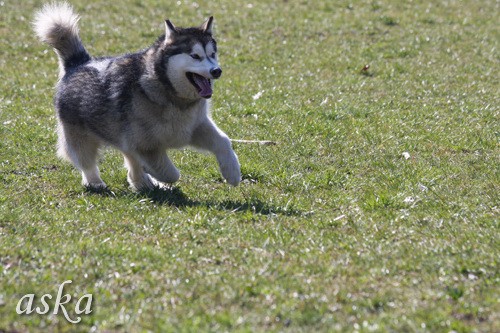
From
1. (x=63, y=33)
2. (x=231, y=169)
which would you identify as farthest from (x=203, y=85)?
(x=63, y=33)

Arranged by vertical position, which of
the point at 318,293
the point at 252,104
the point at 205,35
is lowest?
the point at 252,104

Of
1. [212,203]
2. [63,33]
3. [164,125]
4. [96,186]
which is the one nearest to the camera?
[212,203]

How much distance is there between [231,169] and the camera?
7.76m

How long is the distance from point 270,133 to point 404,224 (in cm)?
363

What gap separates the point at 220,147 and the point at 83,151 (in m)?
1.54

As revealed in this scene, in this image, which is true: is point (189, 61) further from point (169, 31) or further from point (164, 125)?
point (164, 125)

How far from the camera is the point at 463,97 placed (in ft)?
38.3

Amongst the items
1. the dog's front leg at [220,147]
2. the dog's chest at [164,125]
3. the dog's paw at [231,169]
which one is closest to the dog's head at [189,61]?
the dog's chest at [164,125]

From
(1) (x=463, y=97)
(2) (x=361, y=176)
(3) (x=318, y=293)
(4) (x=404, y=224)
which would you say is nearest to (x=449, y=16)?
(1) (x=463, y=97)

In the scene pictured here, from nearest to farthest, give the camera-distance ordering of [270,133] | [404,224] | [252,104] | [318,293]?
1. [318,293]
2. [404,224]
3. [270,133]
4. [252,104]

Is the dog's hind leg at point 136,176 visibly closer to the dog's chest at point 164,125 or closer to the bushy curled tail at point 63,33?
the dog's chest at point 164,125

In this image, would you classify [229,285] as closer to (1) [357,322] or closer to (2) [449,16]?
(1) [357,322]

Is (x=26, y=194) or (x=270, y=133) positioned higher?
(x=26, y=194)

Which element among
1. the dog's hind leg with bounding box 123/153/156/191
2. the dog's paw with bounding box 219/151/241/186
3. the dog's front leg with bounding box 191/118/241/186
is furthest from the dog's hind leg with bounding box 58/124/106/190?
the dog's paw with bounding box 219/151/241/186
